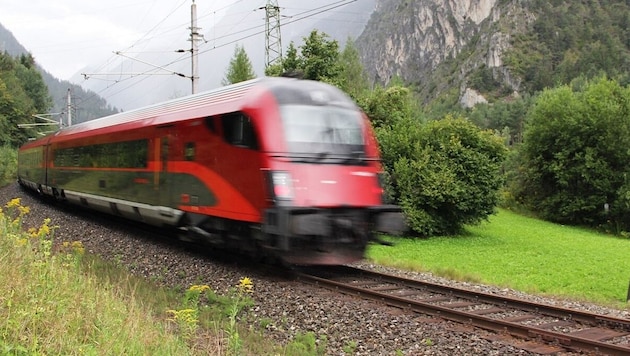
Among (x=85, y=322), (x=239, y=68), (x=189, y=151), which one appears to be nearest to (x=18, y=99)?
(x=239, y=68)

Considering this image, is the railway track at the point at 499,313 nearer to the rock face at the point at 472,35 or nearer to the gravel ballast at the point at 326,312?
the gravel ballast at the point at 326,312

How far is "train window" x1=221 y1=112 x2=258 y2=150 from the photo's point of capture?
372 inches

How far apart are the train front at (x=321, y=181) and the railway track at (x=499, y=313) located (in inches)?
26.5

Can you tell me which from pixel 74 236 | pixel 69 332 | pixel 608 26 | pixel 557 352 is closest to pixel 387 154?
pixel 74 236

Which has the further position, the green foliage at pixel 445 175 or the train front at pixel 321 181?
the green foliage at pixel 445 175

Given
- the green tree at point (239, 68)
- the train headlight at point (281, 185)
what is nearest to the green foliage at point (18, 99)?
the green tree at point (239, 68)

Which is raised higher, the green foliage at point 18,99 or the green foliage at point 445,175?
the green foliage at point 18,99

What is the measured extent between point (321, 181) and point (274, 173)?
808 millimetres

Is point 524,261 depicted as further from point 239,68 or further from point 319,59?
point 239,68

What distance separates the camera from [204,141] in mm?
10734

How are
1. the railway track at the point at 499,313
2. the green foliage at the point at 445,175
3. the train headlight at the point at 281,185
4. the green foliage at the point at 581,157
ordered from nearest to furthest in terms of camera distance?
the railway track at the point at 499,313
the train headlight at the point at 281,185
the green foliage at the point at 445,175
the green foliage at the point at 581,157

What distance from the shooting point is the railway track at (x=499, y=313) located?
631cm

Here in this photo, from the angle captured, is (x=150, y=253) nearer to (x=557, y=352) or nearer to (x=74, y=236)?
(x=74, y=236)

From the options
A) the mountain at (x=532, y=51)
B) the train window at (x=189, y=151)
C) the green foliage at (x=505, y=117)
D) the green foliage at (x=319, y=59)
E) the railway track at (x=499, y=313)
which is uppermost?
the mountain at (x=532, y=51)
